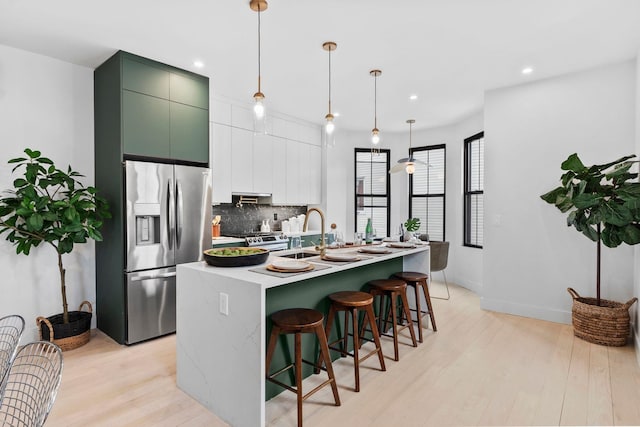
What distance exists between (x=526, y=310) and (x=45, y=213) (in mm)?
5002

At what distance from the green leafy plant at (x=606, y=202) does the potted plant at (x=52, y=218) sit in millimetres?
4338

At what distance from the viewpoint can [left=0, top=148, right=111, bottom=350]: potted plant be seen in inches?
115

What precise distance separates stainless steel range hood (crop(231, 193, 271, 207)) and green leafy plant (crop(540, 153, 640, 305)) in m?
3.70

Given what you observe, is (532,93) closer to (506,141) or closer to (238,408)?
(506,141)

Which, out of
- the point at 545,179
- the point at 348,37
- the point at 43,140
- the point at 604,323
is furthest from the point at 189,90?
the point at 604,323

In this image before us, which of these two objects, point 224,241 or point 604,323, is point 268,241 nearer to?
point 224,241

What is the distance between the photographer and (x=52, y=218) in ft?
9.66

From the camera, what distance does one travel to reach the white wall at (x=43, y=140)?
126 inches

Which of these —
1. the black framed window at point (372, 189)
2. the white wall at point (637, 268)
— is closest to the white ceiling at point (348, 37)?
the white wall at point (637, 268)

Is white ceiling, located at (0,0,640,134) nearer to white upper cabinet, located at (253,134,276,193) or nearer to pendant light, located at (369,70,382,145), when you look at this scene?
pendant light, located at (369,70,382,145)

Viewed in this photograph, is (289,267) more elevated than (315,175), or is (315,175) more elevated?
(315,175)

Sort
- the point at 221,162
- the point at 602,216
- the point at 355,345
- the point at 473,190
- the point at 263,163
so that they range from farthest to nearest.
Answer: the point at 473,190, the point at 263,163, the point at 221,162, the point at 602,216, the point at 355,345

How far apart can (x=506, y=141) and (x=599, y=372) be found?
259cm

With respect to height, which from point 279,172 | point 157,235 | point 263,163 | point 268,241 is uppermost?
point 263,163
